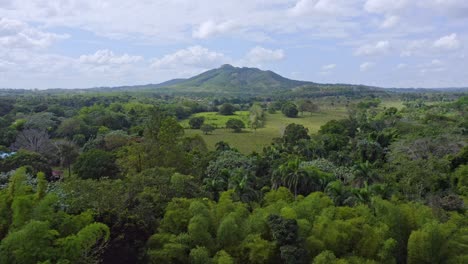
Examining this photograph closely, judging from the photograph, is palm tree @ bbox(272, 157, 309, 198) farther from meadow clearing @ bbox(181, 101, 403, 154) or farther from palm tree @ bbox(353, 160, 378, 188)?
meadow clearing @ bbox(181, 101, 403, 154)

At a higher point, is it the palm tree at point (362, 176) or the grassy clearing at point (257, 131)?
the palm tree at point (362, 176)

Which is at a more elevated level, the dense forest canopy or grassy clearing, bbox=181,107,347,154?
the dense forest canopy

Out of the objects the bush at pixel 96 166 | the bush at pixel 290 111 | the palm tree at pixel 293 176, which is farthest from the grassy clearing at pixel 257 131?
the palm tree at pixel 293 176

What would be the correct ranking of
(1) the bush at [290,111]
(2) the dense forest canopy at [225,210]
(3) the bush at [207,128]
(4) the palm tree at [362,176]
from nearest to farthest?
(2) the dense forest canopy at [225,210] < (4) the palm tree at [362,176] < (3) the bush at [207,128] < (1) the bush at [290,111]

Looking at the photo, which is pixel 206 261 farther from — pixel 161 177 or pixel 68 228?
pixel 161 177

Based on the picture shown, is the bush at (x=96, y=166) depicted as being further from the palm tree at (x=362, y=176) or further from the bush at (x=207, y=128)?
the bush at (x=207, y=128)

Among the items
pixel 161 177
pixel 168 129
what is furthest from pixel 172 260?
pixel 168 129

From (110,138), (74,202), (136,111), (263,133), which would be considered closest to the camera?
(74,202)

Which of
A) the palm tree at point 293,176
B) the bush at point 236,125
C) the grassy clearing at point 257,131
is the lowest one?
the grassy clearing at point 257,131

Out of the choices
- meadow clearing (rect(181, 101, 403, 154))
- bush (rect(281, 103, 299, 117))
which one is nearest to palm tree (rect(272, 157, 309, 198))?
meadow clearing (rect(181, 101, 403, 154))
